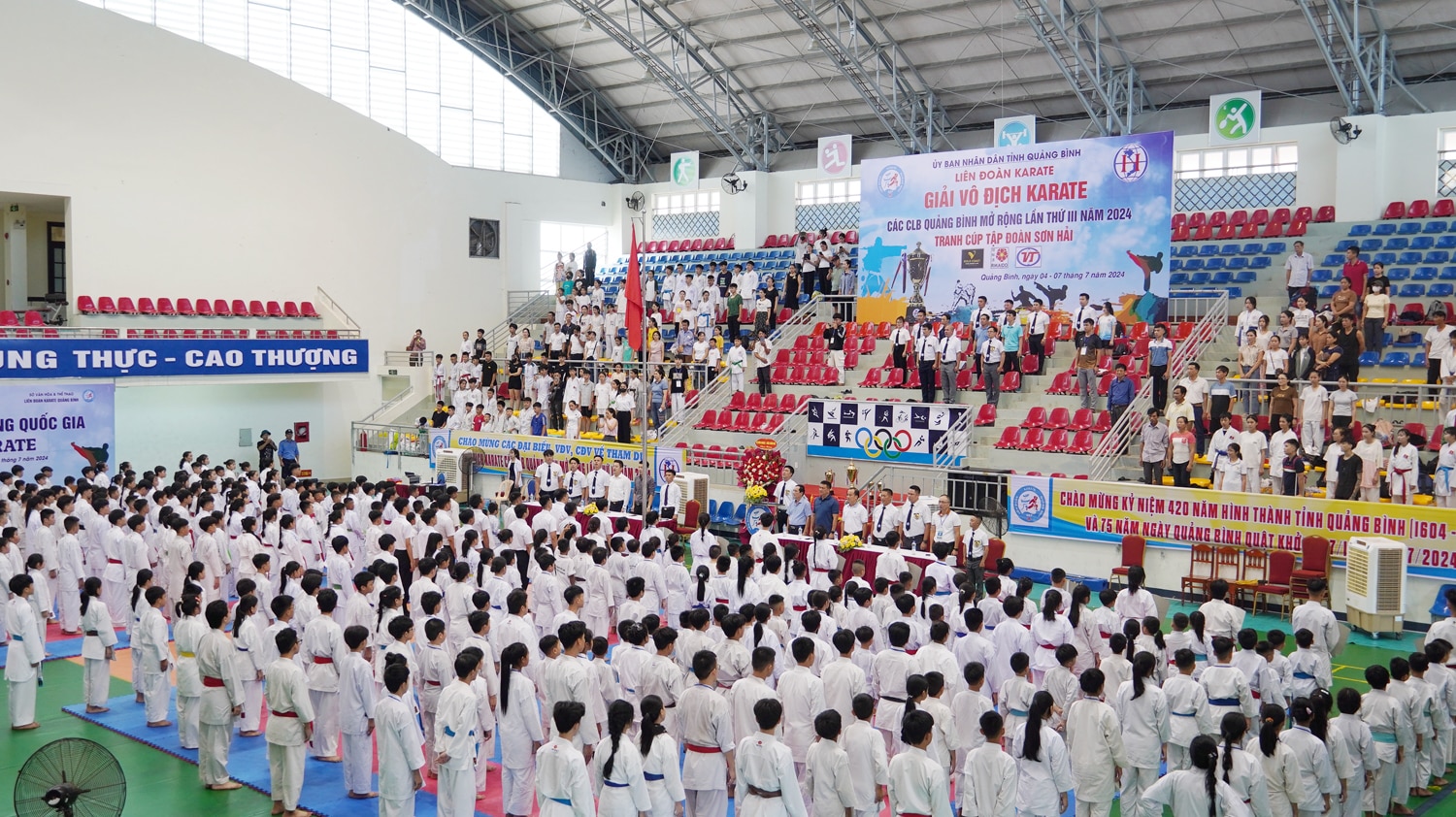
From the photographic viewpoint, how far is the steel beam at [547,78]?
33.4m

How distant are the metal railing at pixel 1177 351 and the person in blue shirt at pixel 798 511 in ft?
15.3

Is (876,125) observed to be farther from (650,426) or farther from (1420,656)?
(1420,656)

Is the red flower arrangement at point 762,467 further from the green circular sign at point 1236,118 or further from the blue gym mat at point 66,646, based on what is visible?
the green circular sign at point 1236,118

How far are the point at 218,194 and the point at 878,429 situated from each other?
18367mm

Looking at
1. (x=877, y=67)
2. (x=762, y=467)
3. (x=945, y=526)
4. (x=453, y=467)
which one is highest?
(x=877, y=67)

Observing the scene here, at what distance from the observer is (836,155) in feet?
105

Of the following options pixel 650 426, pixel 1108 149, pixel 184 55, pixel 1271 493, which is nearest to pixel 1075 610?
pixel 1271 493

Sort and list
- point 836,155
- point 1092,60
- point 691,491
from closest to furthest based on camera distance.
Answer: point 691,491 → point 1092,60 → point 836,155

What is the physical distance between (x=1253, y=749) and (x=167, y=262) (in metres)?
26.8

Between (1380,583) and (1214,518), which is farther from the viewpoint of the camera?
(1214,518)

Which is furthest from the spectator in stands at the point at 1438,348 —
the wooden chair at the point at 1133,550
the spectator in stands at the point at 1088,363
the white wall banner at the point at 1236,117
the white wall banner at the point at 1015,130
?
the white wall banner at the point at 1015,130

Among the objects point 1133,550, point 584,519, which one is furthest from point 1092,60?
point 584,519

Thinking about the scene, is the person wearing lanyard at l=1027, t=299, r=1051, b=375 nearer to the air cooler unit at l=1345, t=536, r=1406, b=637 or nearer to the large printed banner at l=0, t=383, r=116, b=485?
the air cooler unit at l=1345, t=536, r=1406, b=637

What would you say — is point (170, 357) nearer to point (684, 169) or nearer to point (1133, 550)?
point (684, 169)
